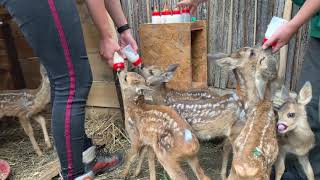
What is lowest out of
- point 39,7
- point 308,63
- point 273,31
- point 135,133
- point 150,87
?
point 135,133

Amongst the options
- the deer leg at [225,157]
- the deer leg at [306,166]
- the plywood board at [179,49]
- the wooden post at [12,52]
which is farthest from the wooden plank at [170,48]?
the wooden post at [12,52]

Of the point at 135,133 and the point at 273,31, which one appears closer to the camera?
the point at 273,31

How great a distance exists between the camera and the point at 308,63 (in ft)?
9.26

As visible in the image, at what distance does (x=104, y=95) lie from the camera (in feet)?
14.2

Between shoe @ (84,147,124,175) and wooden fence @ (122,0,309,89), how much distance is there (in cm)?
143

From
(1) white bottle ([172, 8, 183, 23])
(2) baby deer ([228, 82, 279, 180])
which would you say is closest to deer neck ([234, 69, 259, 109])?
(2) baby deer ([228, 82, 279, 180])

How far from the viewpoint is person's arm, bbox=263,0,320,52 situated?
235cm

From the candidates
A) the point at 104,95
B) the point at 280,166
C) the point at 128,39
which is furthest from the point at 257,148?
the point at 104,95

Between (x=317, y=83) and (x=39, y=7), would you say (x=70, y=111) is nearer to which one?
(x=39, y=7)

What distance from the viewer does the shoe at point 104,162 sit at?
3.22 meters

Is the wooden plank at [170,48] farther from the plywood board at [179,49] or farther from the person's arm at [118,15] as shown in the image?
the person's arm at [118,15]

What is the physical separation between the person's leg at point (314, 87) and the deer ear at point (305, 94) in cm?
11

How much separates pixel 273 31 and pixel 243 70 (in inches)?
23.0

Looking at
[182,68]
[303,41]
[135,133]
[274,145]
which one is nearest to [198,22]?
[182,68]
